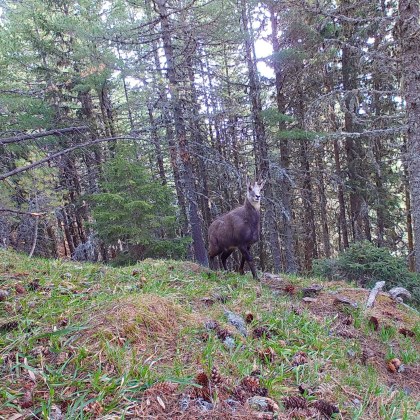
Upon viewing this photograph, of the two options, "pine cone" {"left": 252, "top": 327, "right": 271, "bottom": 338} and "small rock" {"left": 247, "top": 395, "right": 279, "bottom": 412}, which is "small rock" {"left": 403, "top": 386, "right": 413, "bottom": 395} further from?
"small rock" {"left": 247, "top": 395, "right": 279, "bottom": 412}

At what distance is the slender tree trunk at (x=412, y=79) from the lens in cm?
756

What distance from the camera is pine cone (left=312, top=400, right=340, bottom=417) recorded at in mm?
2438

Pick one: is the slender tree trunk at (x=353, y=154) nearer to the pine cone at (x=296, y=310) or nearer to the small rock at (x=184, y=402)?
the pine cone at (x=296, y=310)

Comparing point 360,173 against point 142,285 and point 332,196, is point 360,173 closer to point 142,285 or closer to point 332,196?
point 332,196

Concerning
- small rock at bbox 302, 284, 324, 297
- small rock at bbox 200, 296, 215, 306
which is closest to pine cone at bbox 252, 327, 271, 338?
small rock at bbox 200, 296, 215, 306

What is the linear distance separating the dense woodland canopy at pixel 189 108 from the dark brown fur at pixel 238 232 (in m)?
1.85

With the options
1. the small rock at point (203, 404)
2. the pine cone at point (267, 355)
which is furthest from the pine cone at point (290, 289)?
the small rock at point (203, 404)

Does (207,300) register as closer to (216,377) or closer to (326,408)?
(216,377)

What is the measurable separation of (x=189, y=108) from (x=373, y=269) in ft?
25.1

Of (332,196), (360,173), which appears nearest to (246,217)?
(360,173)

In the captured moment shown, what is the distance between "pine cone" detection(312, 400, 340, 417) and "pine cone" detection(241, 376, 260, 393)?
40cm

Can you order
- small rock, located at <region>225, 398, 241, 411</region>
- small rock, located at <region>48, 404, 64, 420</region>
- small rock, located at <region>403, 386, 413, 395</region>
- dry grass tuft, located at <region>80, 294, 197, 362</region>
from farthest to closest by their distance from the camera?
small rock, located at <region>403, 386, 413, 395</region>, dry grass tuft, located at <region>80, 294, 197, 362</region>, small rock, located at <region>225, 398, 241, 411</region>, small rock, located at <region>48, 404, 64, 420</region>

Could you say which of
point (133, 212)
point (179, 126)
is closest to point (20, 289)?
point (133, 212)

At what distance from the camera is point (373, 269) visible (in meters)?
7.40
